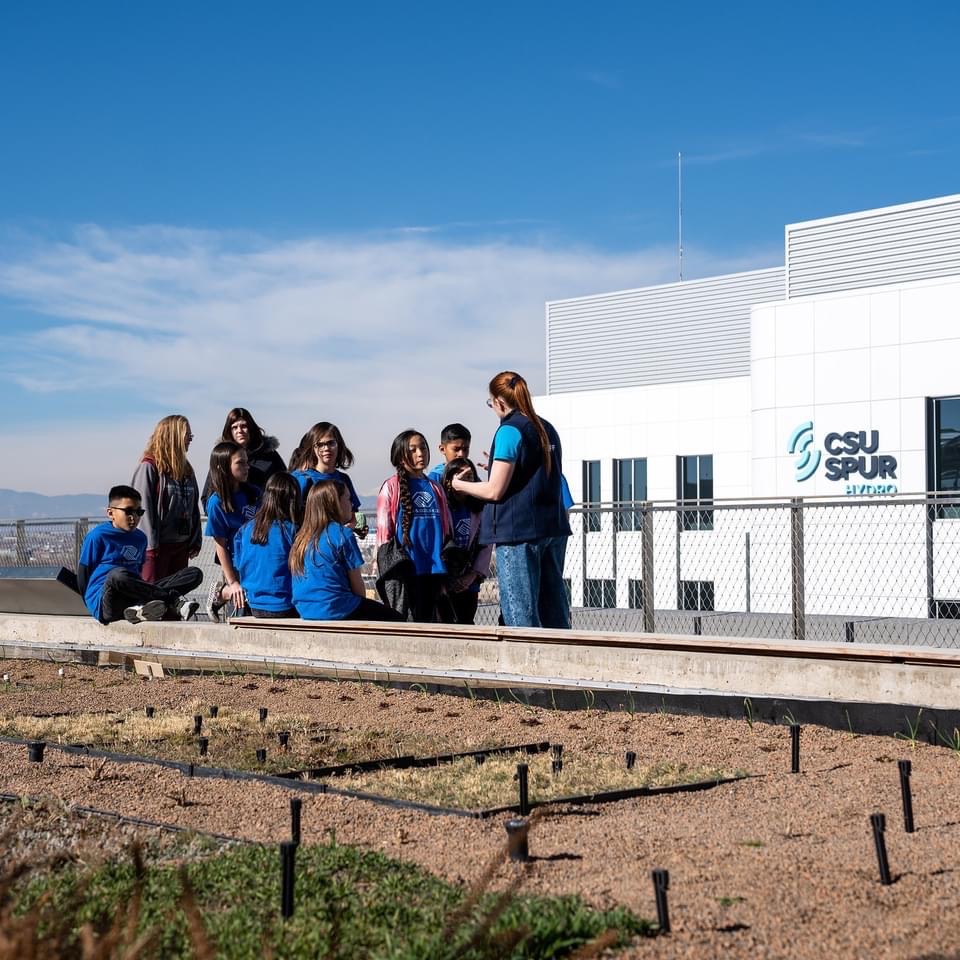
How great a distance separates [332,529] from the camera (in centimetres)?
868

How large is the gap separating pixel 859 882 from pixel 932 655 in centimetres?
290

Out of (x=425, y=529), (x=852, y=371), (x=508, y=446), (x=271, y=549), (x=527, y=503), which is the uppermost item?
(x=852, y=371)

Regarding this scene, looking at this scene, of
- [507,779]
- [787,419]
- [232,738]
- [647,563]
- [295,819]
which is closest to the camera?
[295,819]

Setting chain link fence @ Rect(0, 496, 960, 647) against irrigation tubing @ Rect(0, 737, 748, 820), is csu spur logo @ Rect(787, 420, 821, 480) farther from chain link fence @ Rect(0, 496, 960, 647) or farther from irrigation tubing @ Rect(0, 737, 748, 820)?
irrigation tubing @ Rect(0, 737, 748, 820)

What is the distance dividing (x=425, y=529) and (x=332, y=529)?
64 cm

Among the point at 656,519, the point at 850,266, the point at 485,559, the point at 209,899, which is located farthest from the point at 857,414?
the point at 209,899

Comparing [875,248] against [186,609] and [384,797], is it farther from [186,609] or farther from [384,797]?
[384,797]

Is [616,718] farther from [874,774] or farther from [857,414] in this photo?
[857,414]

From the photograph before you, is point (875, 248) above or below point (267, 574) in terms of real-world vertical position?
above

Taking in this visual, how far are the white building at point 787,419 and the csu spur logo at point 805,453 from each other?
0.10ft

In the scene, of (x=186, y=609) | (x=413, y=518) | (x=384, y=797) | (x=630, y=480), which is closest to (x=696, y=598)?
(x=186, y=609)

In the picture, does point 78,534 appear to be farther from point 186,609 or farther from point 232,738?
point 232,738

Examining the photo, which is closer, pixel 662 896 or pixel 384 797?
pixel 662 896

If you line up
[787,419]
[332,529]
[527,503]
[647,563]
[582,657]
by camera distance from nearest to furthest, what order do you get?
[582,657]
[527,503]
[332,529]
[647,563]
[787,419]
